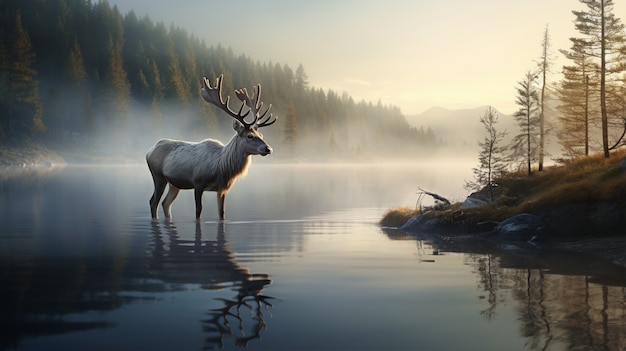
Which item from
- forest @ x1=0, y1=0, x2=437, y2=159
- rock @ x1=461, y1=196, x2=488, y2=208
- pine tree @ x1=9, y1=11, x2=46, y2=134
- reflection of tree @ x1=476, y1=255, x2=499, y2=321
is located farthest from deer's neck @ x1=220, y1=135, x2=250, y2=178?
pine tree @ x1=9, y1=11, x2=46, y2=134

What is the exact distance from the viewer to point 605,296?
8.69 meters

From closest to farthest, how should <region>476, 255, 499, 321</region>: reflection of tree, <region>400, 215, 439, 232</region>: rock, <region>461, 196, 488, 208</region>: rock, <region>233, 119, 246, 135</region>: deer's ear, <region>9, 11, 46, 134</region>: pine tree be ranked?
<region>476, 255, 499, 321</region>: reflection of tree
<region>400, 215, 439, 232</region>: rock
<region>461, 196, 488, 208</region>: rock
<region>233, 119, 246, 135</region>: deer's ear
<region>9, 11, 46, 134</region>: pine tree

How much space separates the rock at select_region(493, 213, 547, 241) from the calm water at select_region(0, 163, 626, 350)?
227 centimetres

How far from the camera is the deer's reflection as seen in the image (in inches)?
268

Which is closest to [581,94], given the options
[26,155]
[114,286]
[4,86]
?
[114,286]

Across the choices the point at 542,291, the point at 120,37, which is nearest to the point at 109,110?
the point at 120,37

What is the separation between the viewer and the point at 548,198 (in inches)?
659

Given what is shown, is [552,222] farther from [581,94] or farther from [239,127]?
[581,94]

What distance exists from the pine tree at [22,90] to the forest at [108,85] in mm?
160

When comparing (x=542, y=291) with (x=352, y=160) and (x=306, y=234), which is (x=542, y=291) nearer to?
(x=306, y=234)

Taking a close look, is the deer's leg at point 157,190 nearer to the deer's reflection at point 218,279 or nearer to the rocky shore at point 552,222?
the deer's reflection at point 218,279

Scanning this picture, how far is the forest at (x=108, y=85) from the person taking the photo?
104 m

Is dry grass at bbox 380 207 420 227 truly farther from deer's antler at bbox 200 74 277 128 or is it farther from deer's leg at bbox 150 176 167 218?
deer's leg at bbox 150 176 167 218

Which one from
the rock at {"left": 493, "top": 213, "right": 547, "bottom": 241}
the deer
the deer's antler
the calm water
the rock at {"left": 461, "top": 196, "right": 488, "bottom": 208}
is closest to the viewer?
the calm water
